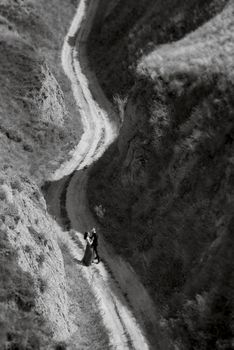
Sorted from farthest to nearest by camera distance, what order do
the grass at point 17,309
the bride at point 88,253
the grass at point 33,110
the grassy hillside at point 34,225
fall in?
the grass at point 33,110
the bride at point 88,253
the grassy hillside at point 34,225
the grass at point 17,309

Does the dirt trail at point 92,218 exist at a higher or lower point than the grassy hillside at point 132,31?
lower

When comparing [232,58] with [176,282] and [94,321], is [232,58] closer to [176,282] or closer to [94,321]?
[176,282]

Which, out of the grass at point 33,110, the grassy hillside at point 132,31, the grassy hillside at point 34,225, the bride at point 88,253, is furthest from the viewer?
the grassy hillside at point 132,31

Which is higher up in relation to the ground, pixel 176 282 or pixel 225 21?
pixel 225 21

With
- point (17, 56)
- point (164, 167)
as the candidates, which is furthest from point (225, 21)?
point (17, 56)

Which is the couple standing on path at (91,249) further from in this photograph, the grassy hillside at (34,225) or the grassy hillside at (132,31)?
the grassy hillside at (132,31)

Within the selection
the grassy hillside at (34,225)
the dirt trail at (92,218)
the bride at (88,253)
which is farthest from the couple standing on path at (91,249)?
the grassy hillside at (34,225)

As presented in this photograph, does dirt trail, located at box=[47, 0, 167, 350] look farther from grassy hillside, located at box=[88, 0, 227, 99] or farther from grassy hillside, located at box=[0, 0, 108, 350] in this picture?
grassy hillside, located at box=[88, 0, 227, 99]
